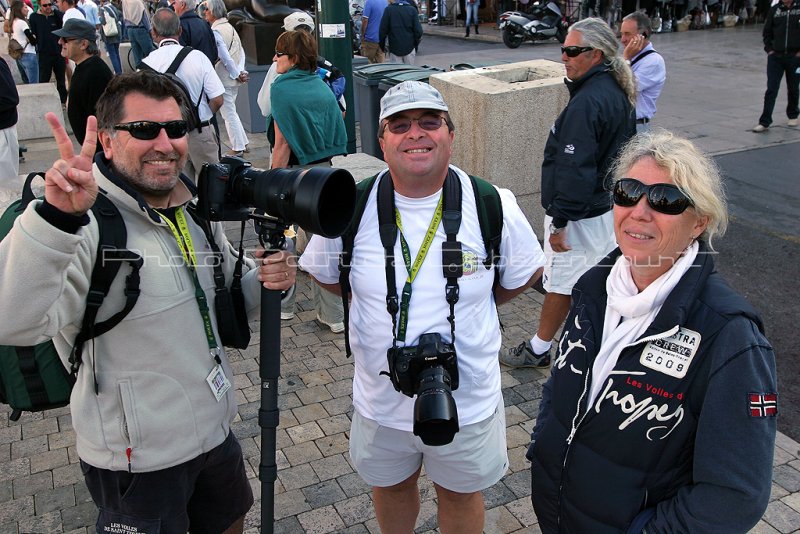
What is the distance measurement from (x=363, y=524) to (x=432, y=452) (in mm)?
821

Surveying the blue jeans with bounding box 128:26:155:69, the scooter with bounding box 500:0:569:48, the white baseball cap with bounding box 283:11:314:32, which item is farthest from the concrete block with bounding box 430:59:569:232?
the scooter with bounding box 500:0:569:48

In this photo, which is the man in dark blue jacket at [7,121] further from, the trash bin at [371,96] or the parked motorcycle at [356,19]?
the parked motorcycle at [356,19]

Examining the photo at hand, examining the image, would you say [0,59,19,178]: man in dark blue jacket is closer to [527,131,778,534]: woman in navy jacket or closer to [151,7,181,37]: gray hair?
[151,7,181,37]: gray hair

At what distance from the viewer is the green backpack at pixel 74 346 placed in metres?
2.08

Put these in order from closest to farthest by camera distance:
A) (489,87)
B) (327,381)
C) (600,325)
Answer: (600,325) < (327,381) < (489,87)

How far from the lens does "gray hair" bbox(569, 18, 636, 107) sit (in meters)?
3.98

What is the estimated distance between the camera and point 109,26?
13.2 metres

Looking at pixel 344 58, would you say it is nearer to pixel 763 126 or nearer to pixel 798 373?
pixel 798 373

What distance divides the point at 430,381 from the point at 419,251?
0.47 meters

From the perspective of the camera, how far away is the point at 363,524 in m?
3.23

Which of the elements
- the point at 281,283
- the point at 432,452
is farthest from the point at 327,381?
the point at 281,283

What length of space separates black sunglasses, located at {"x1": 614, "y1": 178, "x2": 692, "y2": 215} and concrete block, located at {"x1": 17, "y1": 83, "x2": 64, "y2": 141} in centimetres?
995

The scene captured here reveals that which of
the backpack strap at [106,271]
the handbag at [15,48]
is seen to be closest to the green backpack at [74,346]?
the backpack strap at [106,271]

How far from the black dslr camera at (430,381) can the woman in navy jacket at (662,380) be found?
31cm
